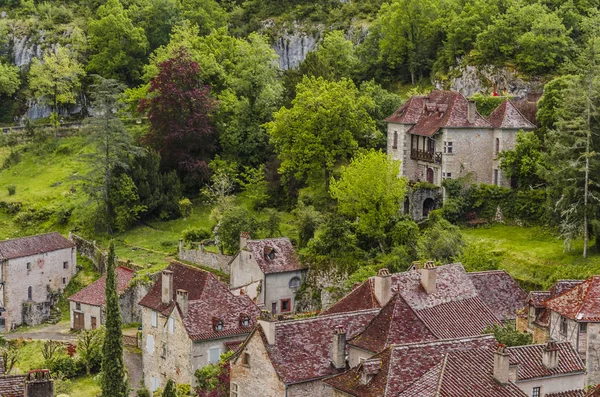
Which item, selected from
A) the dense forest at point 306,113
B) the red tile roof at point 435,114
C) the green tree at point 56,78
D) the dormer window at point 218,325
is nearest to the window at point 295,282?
the dense forest at point 306,113

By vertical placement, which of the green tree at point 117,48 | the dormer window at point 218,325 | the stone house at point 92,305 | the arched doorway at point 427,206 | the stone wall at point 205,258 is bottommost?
the stone house at point 92,305

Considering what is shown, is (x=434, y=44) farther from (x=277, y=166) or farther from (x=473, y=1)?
(x=277, y=166)

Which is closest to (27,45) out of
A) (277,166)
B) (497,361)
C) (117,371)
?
(277,166)

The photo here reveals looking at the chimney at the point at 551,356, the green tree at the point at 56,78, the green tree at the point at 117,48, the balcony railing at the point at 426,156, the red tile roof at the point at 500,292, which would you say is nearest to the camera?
the chimney at the point at 551,356

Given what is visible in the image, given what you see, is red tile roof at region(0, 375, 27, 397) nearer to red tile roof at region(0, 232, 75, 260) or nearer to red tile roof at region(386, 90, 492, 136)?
red tile roof at region(386, 90, 492, 136)

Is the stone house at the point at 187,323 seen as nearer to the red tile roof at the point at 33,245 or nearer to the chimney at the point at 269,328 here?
the chimney at the point at 269,328

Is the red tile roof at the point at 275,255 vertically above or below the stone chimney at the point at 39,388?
below
